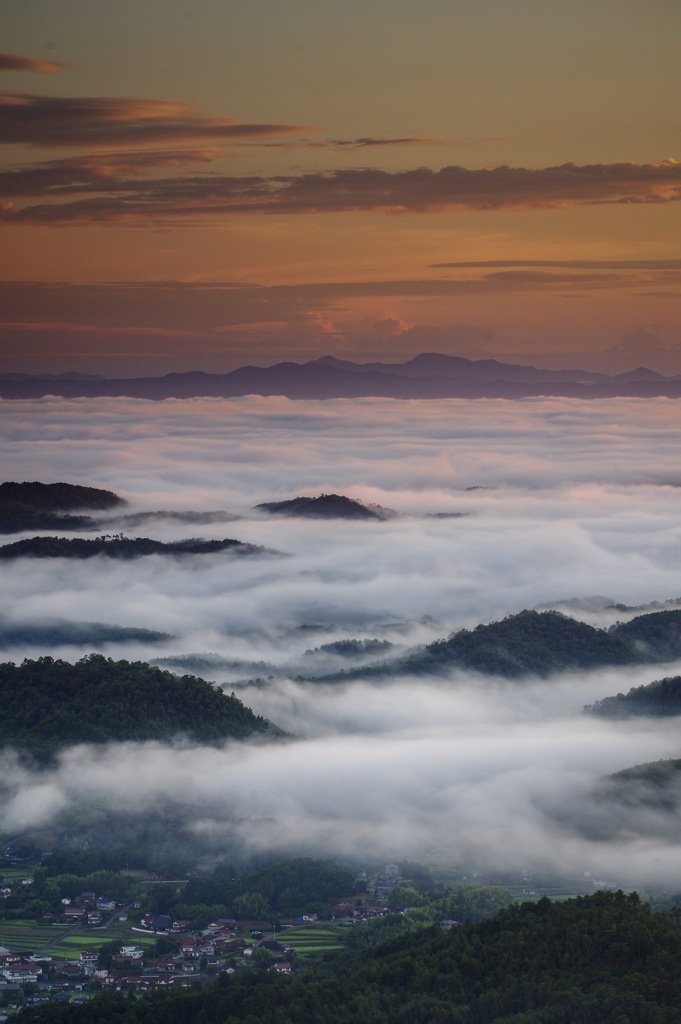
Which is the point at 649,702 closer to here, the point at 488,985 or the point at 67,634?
the point at 488,985

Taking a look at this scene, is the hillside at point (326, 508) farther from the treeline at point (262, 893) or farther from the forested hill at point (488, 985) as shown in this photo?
the forested hill at point (488, 985)

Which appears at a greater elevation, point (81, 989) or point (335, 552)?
point (335, 552)

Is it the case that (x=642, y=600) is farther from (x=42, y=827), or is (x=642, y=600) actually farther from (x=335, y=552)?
(x=42, y=827)

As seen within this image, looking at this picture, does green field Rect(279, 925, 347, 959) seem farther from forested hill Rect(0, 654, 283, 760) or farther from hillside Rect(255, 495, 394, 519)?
hillside Rect(255, 495, 394, 519)

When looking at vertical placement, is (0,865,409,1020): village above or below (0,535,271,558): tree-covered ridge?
below

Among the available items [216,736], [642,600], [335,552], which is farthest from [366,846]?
[335,552]

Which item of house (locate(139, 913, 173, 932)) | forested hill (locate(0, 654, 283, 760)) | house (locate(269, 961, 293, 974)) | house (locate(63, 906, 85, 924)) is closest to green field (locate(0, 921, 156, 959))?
house (locate(139, 913, 173, 932))

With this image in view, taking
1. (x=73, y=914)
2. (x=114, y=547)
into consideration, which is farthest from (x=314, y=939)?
(x=114, y=547)
